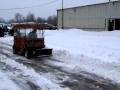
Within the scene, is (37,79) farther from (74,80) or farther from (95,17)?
(95,17)

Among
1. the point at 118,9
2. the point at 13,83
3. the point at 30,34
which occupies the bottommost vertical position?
the point at 13,83

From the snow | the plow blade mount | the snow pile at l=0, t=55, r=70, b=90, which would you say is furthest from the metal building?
the snow

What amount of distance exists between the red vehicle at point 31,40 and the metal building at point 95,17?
75.4 feet

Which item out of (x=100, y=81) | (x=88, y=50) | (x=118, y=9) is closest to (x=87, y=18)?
(x=118, y=9)

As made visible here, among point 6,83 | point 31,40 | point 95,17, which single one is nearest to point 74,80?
point 6,83

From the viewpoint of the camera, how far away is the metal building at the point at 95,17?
39.7m

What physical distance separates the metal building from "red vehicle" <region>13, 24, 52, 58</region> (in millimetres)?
22993

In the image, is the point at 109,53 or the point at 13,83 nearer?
the point at 13,83

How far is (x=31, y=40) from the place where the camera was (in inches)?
683

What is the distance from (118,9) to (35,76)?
29.5m

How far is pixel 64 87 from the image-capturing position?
9.20 meters

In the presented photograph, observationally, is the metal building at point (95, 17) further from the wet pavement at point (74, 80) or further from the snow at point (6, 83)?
the snow at point (6, 83)

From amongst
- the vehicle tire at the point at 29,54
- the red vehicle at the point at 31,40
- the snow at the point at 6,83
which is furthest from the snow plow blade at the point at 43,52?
the snow at the point at 6,83

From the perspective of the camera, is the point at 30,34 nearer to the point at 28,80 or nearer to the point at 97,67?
the point at 97,67
